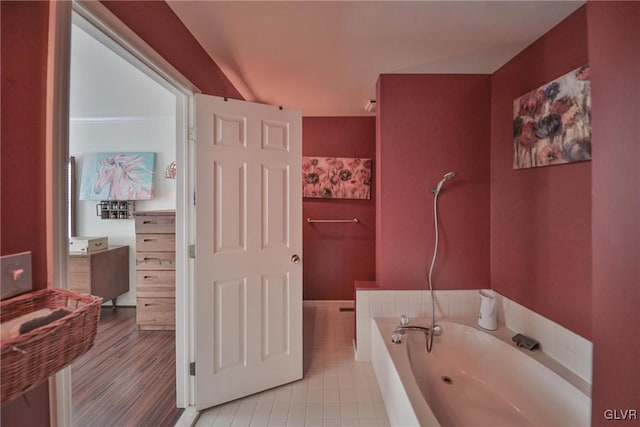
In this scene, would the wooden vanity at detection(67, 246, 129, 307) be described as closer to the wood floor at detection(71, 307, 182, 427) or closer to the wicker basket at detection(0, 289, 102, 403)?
the wood floor at detection(71, 307, 182, 427)

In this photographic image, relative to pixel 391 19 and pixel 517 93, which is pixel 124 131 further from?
pixel 517 93

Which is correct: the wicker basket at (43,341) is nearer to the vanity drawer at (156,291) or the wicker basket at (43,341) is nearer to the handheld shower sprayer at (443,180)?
the handheld shower sprayer at (443,180)

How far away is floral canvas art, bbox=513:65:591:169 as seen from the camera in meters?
1.33

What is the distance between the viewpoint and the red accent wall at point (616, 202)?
0.64 m

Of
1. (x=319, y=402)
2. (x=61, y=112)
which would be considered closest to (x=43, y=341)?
(x=61, y=112)

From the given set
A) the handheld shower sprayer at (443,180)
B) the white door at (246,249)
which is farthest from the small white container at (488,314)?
the white door at (246,249)

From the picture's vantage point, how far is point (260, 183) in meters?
1.79

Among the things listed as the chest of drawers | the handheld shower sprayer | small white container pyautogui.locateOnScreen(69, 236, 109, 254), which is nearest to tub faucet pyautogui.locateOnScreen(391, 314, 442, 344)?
the handheld shower sprayer

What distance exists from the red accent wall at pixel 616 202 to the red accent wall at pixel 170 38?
1.65 meters

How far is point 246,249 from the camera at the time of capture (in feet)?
5.75

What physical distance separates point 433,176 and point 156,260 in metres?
2.84

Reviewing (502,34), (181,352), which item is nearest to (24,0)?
(181,352)

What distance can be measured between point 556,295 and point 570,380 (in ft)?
1.44

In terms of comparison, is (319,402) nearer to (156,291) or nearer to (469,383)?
(469,383)
